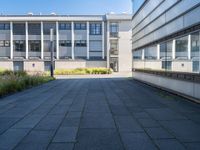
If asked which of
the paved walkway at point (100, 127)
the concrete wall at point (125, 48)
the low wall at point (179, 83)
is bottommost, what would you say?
the paved walkway at point (100, 127)

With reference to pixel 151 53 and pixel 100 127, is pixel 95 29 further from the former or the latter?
pixel 100 127

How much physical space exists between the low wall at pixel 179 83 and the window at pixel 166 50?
1.06m

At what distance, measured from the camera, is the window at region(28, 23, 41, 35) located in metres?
54.8

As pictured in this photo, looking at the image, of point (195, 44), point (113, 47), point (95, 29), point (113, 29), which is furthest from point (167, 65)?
point (113, 29)

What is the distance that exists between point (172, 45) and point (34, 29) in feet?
147

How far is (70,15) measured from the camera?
178ft

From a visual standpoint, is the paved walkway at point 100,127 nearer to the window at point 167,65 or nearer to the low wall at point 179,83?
the low wall at point 179,83

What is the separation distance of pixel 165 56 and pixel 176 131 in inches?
393

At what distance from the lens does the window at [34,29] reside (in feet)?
180

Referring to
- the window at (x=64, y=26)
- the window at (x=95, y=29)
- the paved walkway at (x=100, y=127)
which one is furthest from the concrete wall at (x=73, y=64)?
the paved walkway at (x=100, y=127)

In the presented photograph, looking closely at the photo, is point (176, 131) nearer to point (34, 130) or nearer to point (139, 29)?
point (34, 130)

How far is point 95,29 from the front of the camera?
55219 millimetres

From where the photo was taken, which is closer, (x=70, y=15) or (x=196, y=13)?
(x=196, y=13)

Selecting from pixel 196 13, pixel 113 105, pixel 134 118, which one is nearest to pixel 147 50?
pixel 196 13
